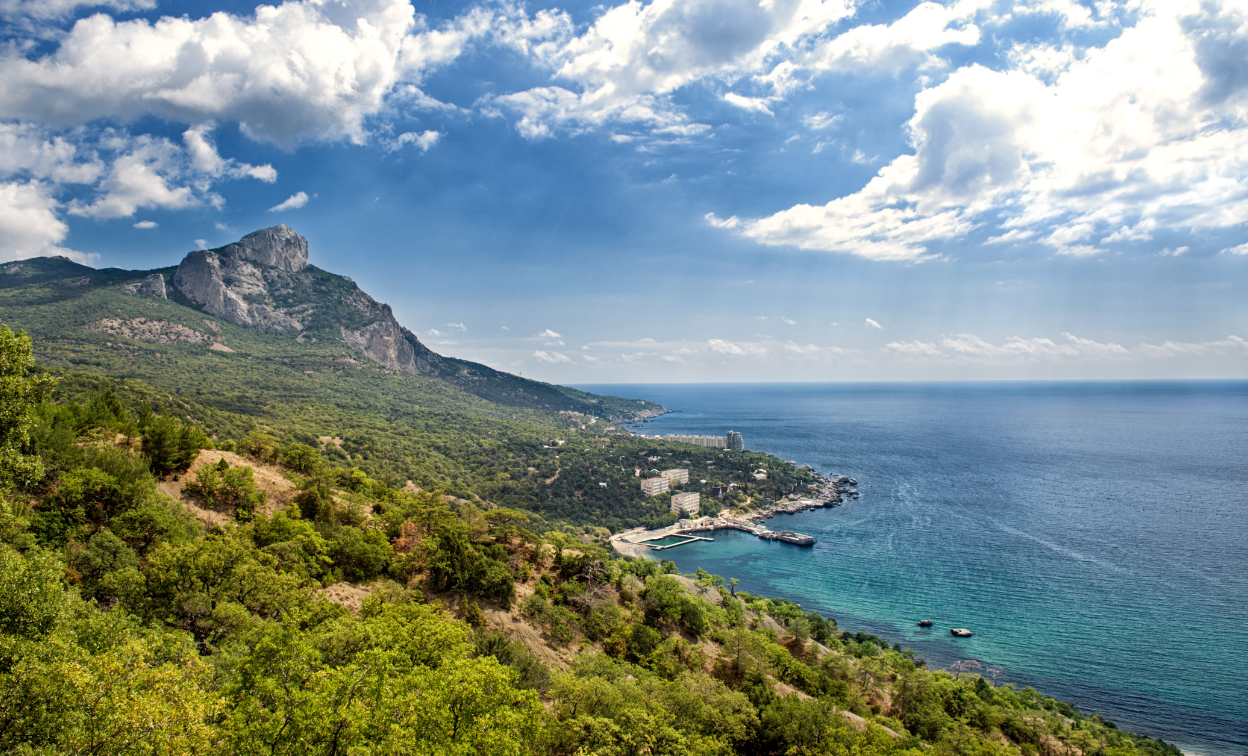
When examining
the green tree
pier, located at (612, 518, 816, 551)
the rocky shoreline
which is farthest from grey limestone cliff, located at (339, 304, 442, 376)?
the green tree

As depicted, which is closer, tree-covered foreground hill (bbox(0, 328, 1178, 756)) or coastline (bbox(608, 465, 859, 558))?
tree-covered foreground hill (bbox(0, 328, 1178, 756))

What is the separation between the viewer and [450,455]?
100m

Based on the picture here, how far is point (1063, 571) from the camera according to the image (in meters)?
63.9

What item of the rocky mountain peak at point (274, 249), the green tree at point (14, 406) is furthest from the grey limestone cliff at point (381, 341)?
the green tree at point (14, 406)

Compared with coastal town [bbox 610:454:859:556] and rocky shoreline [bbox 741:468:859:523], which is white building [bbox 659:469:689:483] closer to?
coastal town [bbox 610:454:859:556]

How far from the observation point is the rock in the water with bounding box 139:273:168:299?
143 metres

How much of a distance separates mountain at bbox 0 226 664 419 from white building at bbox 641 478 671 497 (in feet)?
346

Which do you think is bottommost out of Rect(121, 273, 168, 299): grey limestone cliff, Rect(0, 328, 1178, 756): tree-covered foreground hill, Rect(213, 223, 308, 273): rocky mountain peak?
Rect(0, 328, 1178, 756): tree-covered foreground hill

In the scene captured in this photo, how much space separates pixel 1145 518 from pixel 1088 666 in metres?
52.8

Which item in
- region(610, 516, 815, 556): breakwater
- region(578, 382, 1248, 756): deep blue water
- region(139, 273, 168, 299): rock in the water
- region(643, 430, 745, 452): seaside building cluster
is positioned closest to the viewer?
region(578, 382, 1248, 756): deep blue water

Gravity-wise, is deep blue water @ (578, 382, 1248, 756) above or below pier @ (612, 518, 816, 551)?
above

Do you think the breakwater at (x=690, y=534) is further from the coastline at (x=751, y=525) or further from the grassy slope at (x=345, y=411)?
the grassy slope at (x=345, y=411)

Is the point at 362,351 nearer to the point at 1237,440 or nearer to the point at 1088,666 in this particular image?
the point at 1088,666

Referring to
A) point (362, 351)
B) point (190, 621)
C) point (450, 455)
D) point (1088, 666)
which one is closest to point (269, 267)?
point (362, 351)
